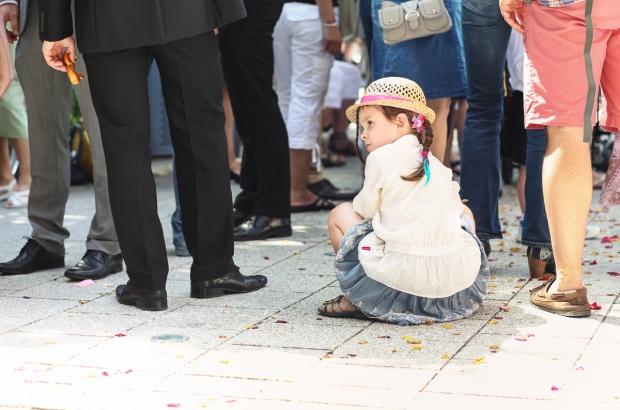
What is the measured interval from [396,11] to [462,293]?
1.77m

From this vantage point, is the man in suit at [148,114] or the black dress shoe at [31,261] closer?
the man in suit at [148,114]

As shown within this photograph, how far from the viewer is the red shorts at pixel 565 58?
3.46 meters

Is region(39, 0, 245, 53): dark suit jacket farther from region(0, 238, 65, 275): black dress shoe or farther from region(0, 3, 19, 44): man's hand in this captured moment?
region(0, 238, 65, 275): black dress shoe

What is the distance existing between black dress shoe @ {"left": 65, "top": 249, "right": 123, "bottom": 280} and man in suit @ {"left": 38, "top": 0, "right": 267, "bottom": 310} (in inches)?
17.7

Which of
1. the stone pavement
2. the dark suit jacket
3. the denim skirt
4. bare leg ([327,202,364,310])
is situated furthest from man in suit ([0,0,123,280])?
the denim skirt

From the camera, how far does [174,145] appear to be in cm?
394

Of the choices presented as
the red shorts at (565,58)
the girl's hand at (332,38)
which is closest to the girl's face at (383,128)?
the red shorts at (565,58)

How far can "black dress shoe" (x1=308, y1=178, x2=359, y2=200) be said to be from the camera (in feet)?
23.0

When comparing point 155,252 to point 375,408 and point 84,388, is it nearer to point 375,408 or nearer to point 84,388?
point 84,388

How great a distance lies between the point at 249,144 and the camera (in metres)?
5.55

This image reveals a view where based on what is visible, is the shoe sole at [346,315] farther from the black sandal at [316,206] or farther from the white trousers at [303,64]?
the white trousers at [303,64]

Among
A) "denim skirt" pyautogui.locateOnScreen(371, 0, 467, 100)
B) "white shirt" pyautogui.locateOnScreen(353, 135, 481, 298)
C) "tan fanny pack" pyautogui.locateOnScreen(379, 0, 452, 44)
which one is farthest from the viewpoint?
"denim skirt" pyautogui.locateOnScreen(371, 0, 467, 100)

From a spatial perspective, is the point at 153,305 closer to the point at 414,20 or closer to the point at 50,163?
the point at 50,163

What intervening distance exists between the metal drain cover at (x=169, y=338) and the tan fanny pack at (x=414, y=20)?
2.11m
